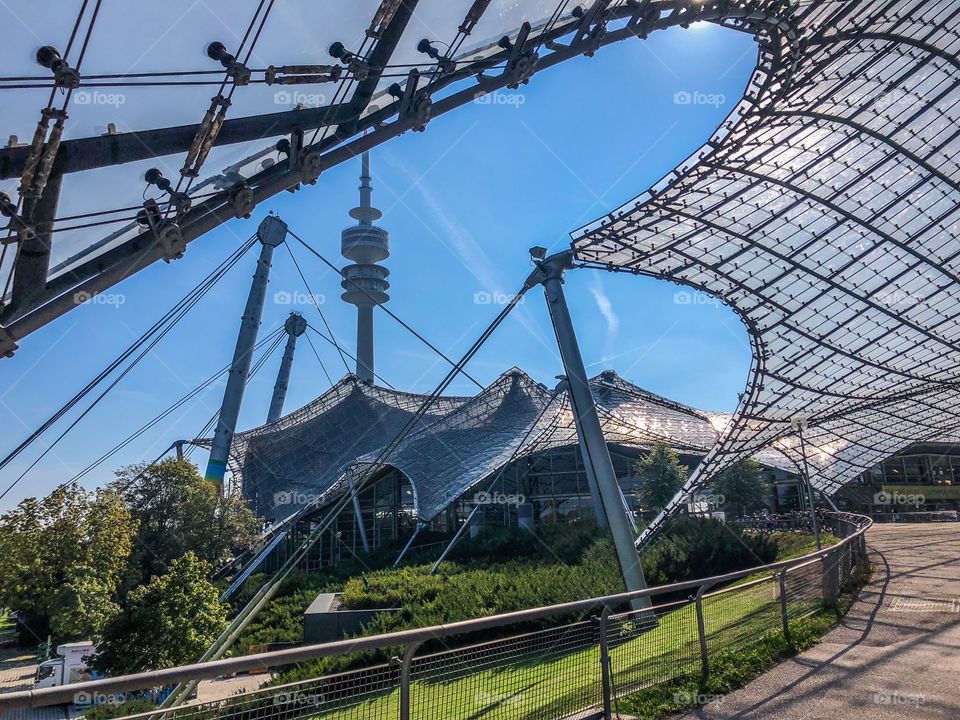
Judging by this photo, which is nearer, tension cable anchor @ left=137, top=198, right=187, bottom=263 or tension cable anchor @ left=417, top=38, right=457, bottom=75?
tension cable anchor @ left=137, top=198, right=187, bottom=263

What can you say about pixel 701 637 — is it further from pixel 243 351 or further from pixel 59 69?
pixel 243 351

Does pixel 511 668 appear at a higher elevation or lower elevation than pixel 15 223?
lower

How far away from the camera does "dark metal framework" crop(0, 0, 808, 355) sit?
228 inches

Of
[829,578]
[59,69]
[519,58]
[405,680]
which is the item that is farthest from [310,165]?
[829,578]

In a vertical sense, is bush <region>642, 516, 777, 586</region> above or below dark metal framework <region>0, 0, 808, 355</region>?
below

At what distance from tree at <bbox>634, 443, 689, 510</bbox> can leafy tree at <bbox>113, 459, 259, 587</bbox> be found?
29.0 meters

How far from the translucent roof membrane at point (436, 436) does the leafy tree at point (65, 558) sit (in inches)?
710

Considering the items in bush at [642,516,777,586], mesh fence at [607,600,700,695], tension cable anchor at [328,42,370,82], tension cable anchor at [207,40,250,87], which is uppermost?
tension cable anchor at [328,42,370,82]

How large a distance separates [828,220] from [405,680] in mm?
23368

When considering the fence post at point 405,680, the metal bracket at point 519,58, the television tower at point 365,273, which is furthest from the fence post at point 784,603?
the television tower at point 365,273

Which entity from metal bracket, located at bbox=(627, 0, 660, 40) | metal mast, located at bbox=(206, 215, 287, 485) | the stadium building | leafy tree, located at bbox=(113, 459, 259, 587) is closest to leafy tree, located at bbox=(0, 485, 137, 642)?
leafy tree, located at bbox=(113, 459, 259, 587)

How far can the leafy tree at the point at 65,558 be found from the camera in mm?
30109

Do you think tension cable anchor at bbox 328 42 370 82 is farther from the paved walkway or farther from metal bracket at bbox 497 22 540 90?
the paved walkway

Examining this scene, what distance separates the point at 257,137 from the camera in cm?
694
